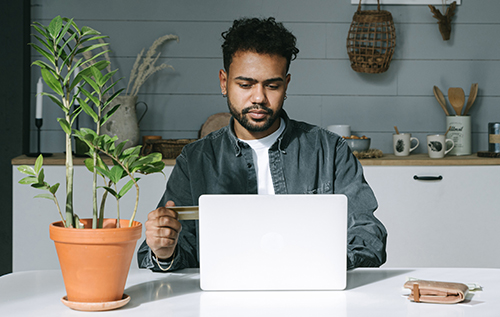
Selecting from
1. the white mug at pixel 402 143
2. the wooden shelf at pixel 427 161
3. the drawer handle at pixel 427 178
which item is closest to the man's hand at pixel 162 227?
the wooden shelf at pixel 427 161

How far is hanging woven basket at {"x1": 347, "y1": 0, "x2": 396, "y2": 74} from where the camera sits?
2713 mm

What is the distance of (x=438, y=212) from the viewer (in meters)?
2.54

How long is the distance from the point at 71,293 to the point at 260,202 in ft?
1.22

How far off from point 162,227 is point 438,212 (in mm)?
1833

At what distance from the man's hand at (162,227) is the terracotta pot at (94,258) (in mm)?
133

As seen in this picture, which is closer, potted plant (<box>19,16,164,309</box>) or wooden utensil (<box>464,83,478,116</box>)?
potted plant (<box>19,16,164,309</box>)

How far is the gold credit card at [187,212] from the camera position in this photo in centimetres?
105

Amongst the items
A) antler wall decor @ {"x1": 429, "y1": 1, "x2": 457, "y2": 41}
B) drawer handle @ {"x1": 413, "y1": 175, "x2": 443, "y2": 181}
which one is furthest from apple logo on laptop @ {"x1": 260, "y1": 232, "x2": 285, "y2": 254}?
antler wall decor @ {"x1": 429, "y1": 1, "x2": 457, "y2": 41}

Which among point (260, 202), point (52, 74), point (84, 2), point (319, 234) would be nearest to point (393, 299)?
point (319, 234)

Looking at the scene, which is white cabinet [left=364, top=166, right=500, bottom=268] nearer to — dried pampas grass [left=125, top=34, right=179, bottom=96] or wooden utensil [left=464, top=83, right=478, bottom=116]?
wooden utensil [left=464, top=83, right=478, bottom=116]

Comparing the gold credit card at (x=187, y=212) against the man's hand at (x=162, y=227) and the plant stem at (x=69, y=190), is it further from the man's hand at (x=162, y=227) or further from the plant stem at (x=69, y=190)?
the plant stem at (x=69, y=190)

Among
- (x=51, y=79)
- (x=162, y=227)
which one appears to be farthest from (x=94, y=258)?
(x=51, y=79)

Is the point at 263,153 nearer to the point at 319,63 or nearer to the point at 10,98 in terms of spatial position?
the point at 319,63

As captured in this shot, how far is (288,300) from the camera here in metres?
0.97
